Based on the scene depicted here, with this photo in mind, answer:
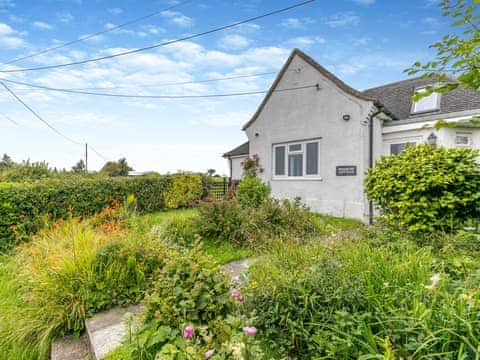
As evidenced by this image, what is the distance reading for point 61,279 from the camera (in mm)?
2697

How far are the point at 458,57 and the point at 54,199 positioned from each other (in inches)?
313

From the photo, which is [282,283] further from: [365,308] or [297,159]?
[297,159]

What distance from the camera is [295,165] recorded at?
944 cm

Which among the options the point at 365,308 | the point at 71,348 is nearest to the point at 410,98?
the point at 365,308

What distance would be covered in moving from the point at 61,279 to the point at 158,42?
902cm

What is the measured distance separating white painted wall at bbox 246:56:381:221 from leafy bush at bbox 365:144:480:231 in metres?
3.17

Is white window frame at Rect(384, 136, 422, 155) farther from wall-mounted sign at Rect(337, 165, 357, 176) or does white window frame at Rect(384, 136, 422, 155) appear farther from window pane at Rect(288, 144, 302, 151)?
window pane at Rect(288, 144, 302, 151)

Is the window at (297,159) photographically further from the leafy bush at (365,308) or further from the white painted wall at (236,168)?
the leafy bush at (365,308)

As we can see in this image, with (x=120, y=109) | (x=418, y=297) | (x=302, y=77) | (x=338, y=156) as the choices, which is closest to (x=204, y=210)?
(x=418, y=297)

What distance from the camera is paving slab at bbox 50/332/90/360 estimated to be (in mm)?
2135

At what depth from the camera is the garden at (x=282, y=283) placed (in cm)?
141

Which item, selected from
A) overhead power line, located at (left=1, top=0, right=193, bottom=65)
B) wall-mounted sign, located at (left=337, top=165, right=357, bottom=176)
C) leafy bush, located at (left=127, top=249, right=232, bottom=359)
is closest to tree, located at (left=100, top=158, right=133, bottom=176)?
overhead power line, located at (left=1, top=0, right=193, bottom=65)

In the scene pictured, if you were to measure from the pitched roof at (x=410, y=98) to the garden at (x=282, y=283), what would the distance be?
4.34 m

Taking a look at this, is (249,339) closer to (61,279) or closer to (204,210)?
(61,279)
